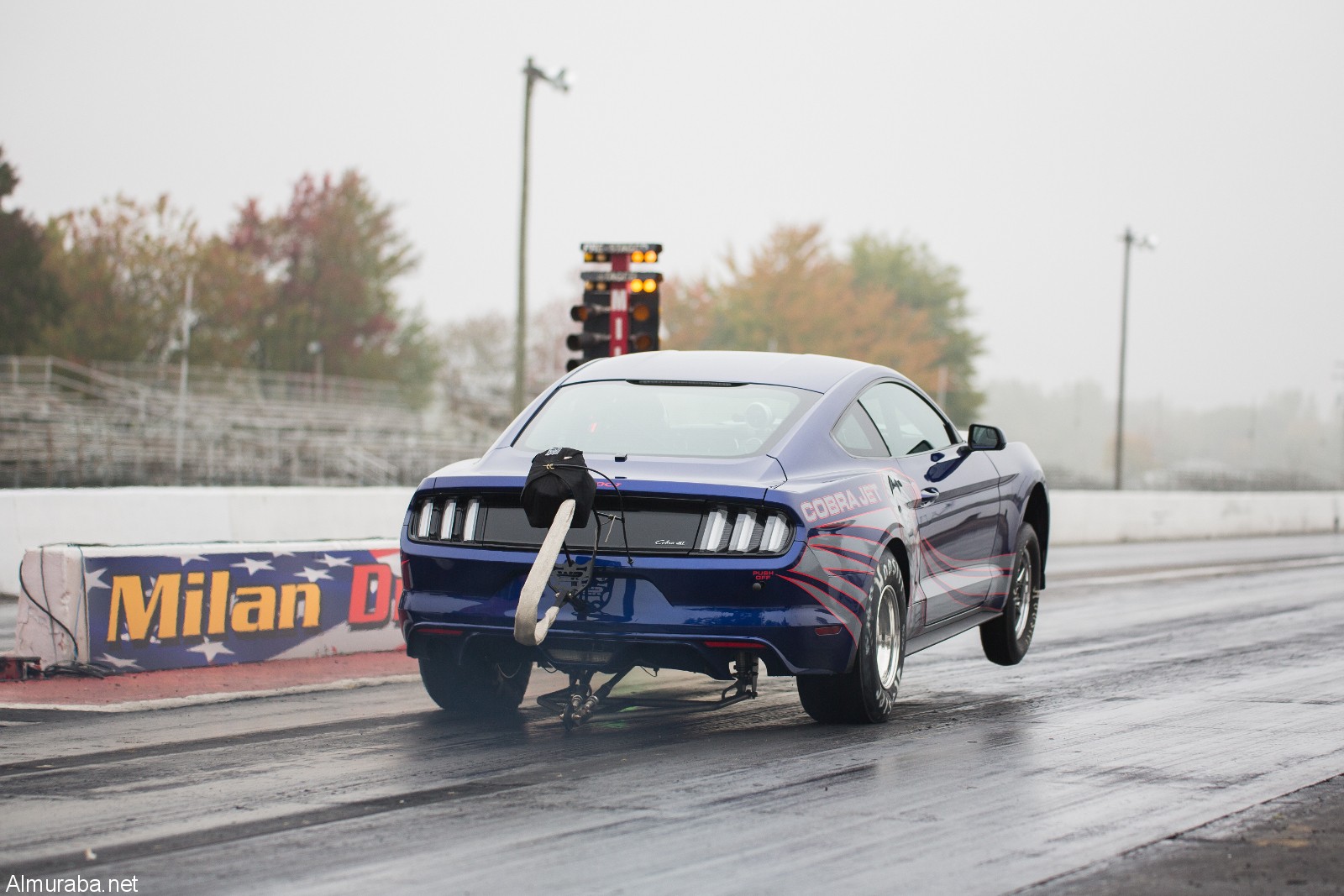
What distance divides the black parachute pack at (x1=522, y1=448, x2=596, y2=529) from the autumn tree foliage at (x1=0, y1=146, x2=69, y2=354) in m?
56.8

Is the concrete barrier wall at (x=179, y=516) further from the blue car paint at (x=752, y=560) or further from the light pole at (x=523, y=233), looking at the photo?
the light pole at (x=523, y=233)

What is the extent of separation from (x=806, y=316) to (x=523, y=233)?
179 ft

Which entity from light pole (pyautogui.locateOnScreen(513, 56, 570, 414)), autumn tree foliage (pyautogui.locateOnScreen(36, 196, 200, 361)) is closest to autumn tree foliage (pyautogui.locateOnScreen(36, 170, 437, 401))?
autumn tree foliage (pyautogui.locateOnScreen(36, 196, 200, 361))

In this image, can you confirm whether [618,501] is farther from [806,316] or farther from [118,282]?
[806,316]

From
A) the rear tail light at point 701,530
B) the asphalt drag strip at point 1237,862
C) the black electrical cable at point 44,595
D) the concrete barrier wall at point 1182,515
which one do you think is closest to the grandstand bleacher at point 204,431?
the concrete barrier wall at point 1182,515

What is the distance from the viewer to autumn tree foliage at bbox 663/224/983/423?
84.6 m

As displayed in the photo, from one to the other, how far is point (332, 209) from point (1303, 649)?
71420 millimetres

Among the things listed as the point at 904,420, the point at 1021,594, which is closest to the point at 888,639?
the point at 904,420

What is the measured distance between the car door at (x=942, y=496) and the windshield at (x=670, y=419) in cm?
64

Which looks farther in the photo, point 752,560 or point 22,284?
point 22,284

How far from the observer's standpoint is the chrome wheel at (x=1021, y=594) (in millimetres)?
9305

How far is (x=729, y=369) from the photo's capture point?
7.68 meters

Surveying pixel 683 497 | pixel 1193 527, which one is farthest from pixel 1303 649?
pixel 1193 527

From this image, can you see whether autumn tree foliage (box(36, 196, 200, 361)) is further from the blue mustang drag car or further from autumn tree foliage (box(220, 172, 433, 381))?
Result: the blue mustang drag car
